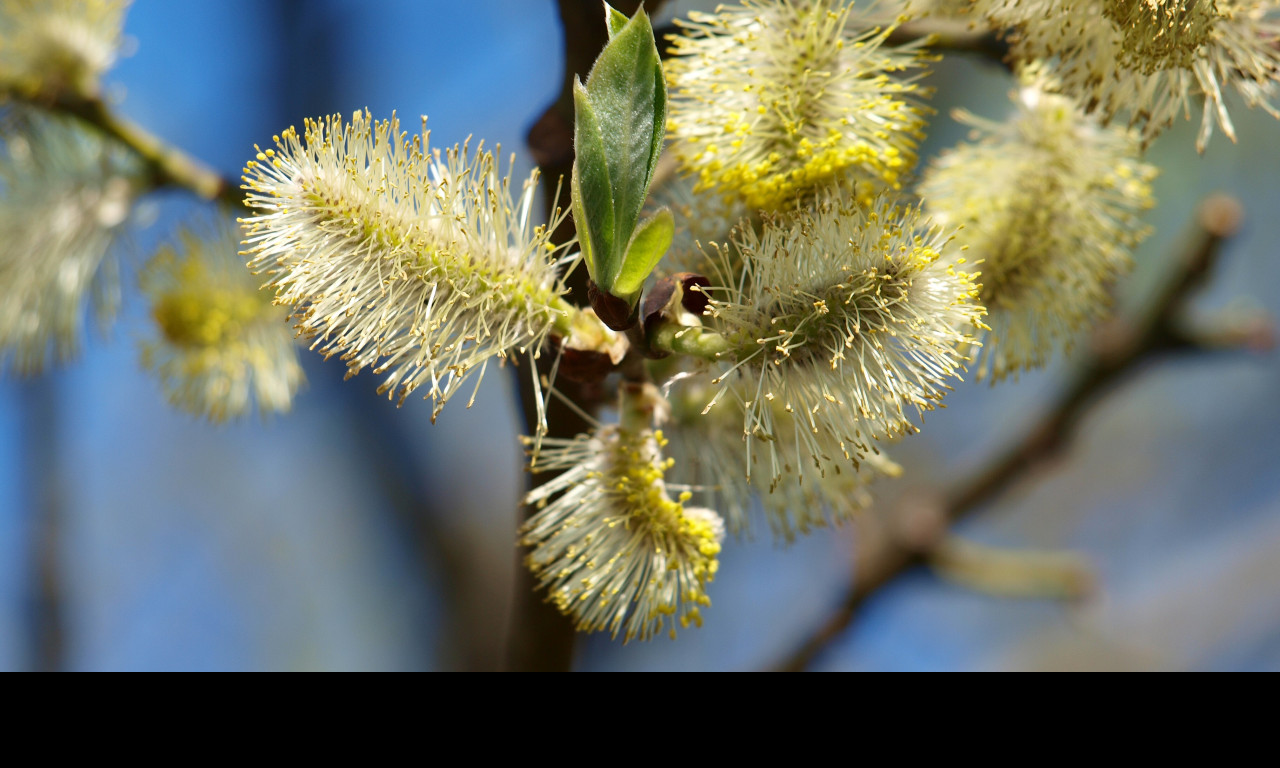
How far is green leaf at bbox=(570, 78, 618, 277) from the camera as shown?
1.80ft

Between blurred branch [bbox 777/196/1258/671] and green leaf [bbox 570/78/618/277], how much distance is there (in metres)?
1.42

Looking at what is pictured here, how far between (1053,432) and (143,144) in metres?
1.59

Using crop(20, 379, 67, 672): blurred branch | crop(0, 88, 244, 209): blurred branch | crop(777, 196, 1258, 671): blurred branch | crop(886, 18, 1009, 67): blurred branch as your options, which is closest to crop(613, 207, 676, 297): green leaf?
crop(886, 18, 1009, 67): blurred branch

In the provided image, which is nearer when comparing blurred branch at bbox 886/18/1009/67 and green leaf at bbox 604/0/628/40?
green leaf at bbox 604/0/628/40

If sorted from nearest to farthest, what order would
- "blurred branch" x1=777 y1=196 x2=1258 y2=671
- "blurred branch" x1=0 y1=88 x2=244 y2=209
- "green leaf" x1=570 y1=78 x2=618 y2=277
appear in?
"green leaf" x1=570 y1=78 x2=618 y2=277 < "blurred branch" x1=0 y1=88 x2=244 y2=209 < "blurred branch" x1=777 y1=196 x2=1258 y2=671

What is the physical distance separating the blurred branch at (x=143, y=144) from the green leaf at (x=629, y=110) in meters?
0.68

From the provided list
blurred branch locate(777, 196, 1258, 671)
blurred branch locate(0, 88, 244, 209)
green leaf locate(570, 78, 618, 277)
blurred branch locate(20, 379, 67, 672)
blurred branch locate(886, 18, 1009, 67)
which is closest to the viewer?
green leaf locate(570, 78, 618, 277)

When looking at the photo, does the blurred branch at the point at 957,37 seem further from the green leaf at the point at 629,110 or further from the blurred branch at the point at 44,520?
the blurred branch at the point at 44,520

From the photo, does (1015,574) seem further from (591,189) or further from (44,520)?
(44,520)

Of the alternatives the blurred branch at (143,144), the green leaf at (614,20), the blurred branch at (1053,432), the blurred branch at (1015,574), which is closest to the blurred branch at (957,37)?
the green leaf at (614,20)

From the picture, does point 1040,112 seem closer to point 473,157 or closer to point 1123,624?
point 473,157

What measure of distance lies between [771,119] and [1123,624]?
13.4 ft

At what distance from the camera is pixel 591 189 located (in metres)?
0.56

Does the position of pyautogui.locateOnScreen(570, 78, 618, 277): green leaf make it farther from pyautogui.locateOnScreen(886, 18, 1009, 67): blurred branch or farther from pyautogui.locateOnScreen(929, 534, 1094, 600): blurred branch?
pyautogui.locateOnScreen(929, 534, 1094, 600): blurred branch
